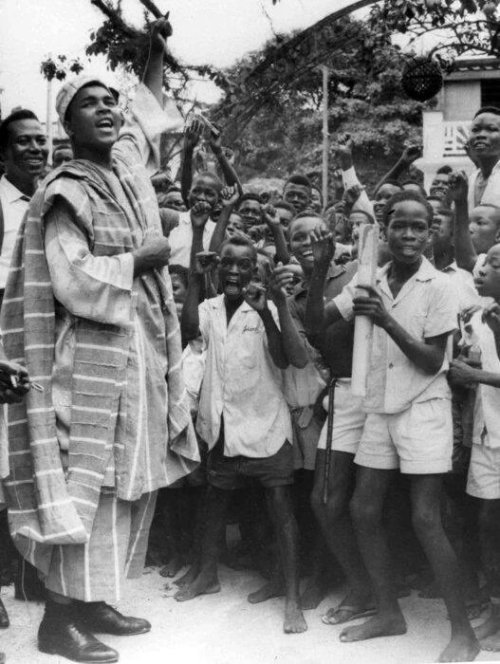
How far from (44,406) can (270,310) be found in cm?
112

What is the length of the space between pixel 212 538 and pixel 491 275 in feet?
6.05

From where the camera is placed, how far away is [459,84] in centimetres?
639

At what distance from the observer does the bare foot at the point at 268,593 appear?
3895 mm

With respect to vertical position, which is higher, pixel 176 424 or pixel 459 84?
pixel 459 84

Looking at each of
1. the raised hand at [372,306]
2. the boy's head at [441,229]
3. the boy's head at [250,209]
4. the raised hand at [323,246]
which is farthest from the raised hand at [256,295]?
the boy's head at [250,209]

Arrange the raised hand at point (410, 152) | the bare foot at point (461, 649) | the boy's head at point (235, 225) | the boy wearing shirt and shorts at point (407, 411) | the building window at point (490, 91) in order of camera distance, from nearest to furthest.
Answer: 1. the bare foot at point (461, 649)
2. the boy wearing shirt and shorts at point (407, 411)
3. the raised hand at point (410, 152)
4. the boy's head at point (235, 225)
5. the building window at point (490, 91)

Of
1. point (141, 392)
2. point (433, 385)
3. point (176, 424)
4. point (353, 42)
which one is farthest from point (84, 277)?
point (353, 42)

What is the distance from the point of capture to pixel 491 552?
3412mm

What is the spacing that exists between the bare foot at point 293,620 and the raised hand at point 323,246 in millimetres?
1528

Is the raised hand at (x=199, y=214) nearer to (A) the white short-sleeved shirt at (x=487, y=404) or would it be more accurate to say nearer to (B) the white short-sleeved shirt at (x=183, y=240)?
(B) the white short-sleeved shirt at (x=183, y=240)

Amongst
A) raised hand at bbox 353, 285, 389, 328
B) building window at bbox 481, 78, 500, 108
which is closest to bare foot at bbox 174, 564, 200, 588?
raised hand at bbox 353, 285, 389, 328

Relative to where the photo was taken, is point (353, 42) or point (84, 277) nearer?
point (84, 277)

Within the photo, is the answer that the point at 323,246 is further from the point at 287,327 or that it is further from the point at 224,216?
the point at 224,216

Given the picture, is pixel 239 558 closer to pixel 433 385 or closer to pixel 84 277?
pixel 433 385
